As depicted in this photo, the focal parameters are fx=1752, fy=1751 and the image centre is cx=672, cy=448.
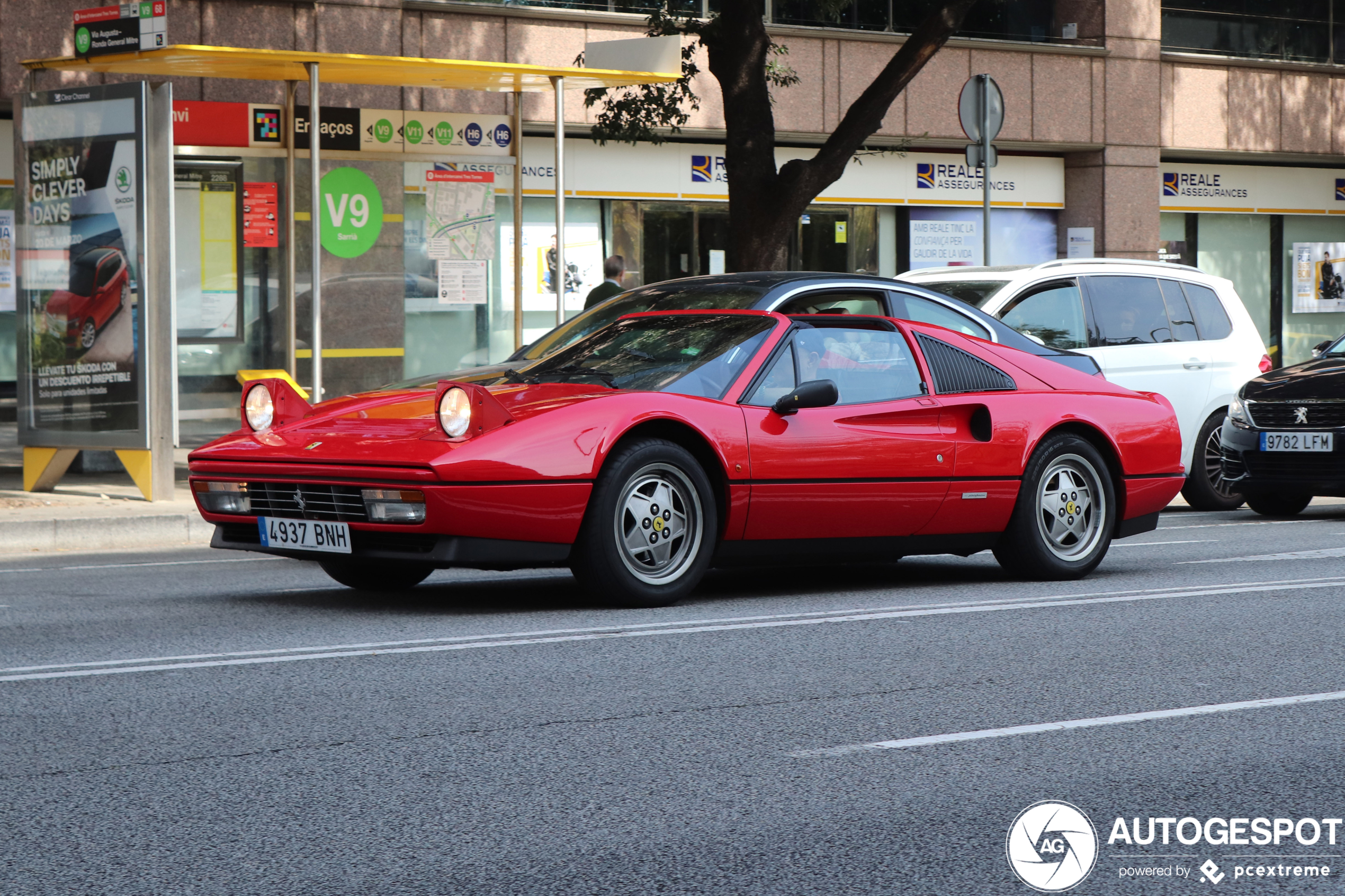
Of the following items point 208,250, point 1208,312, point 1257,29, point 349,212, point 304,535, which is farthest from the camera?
point 1257,29

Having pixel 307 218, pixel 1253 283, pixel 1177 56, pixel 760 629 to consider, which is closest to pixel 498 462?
pixel 760 629

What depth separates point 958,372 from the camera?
8156 millimetres

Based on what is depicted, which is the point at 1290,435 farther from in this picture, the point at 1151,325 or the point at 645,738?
the point at 645,738

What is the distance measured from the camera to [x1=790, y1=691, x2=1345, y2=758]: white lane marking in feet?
15.6

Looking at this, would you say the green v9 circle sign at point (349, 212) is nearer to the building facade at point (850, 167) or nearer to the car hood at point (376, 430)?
the building facade at point (850, 167)

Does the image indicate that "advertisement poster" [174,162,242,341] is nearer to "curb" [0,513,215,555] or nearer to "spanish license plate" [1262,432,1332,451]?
"curb" [0,513,215,555]

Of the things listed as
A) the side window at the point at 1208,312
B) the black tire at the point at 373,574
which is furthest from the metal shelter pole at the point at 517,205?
the black tire at the point at 373,574

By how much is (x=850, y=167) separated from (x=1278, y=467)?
38.3 feet

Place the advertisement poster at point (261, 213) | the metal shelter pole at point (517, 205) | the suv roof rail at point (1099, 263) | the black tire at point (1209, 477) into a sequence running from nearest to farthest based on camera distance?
the suv roof rail at point (1099, 263) → the black tire at point (1209, 477) → the metal shelter pole at point (517, 205) → the advertisement poster at point (261, 213)

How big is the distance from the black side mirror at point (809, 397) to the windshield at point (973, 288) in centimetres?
463

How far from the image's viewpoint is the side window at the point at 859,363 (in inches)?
303

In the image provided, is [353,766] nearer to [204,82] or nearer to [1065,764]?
[1065,764]

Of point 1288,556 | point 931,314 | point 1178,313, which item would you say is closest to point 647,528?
point 931,314

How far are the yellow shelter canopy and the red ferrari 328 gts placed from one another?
5.91m
